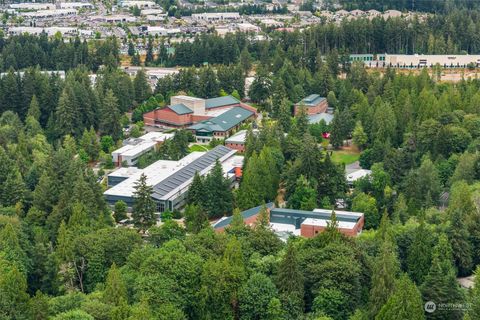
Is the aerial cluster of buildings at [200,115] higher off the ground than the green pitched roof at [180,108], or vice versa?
the green pitched roof at [180,108]

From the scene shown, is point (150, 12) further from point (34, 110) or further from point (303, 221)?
point (303, 221)

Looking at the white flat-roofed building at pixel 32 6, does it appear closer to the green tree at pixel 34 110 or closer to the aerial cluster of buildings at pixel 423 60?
the aerial cluster of buildings at pixel 423 60

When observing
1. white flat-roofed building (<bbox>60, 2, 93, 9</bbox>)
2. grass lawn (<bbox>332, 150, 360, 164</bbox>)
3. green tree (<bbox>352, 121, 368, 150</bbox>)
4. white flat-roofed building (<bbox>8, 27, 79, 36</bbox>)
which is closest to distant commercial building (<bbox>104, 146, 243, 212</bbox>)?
grass lawn (<bbox>332, 150, 360, 164</bbox>)

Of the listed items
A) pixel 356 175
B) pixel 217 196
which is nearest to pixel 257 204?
pixel 217 196

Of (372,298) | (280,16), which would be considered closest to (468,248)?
(372,298)

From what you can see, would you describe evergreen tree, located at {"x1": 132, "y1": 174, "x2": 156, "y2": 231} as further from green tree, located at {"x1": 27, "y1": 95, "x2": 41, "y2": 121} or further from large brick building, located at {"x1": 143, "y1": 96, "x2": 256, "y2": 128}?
green tree, located at {"x1": 27, "y1": 95, "x2": 41, "y2": 121}

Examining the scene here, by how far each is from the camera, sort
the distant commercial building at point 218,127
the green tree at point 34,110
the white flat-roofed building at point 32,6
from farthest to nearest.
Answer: the white flat-roofed building at point 32,6 → the green tree at point 34,110 → the distant commercial building at point 218,127

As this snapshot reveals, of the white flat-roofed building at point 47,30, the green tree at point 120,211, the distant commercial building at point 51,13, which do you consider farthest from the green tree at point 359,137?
the distant commercial building at point 51,13
